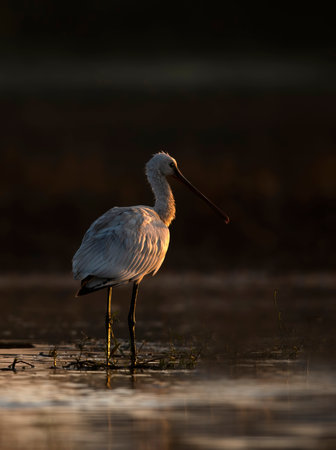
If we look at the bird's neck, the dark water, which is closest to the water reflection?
the dark water

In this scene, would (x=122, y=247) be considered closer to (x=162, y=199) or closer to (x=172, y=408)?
(x=162, y=199)

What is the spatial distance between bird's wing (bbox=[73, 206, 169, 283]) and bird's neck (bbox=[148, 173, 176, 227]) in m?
0.58

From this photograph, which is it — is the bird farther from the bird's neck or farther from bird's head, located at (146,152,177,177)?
bird's head, located at (146,152,177,177)

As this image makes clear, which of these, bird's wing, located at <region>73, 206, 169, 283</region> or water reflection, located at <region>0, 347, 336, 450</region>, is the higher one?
bird's wing, located at <region>73, 206, 169, 283</region>

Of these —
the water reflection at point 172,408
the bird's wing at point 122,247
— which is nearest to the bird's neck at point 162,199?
the bird's wing at point 122,247

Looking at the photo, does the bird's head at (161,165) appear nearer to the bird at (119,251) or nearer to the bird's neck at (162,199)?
the bird's neck at (162,199)

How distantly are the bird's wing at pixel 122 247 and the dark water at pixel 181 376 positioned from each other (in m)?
0.76

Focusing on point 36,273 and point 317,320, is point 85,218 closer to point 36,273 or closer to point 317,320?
point 36,273

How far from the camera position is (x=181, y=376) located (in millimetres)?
10305

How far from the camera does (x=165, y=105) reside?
34.9 metres

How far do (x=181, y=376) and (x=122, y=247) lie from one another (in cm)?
183

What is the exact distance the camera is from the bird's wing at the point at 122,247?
1151cm

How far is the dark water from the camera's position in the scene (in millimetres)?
7684

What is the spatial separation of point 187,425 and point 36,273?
41.0 ft
